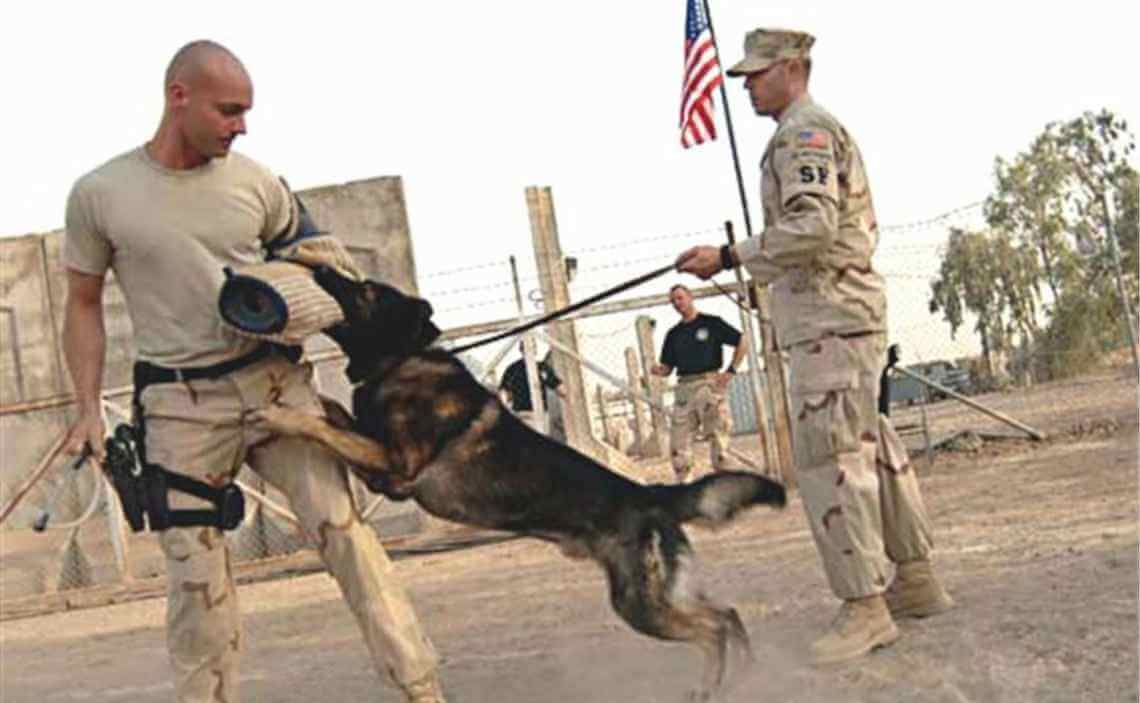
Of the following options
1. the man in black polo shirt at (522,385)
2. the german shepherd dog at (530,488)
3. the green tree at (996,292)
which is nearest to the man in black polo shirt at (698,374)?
the man in black polo shirt at (522,385)

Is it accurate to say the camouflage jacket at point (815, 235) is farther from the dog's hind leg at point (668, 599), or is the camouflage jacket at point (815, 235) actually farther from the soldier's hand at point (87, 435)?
the soldier's hand at point (87, 435)

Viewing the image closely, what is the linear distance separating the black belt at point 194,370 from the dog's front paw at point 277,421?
0.14 metres

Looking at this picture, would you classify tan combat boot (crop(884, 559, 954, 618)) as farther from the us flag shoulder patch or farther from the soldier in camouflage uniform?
the us flag shoulder patch

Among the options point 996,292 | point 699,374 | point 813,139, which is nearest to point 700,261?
point 813,139

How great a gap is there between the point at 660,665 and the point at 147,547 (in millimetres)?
7844

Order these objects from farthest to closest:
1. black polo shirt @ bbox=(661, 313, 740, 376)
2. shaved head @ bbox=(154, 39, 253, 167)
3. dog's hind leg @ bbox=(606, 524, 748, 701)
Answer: black polo shirt @ bbox=(661, 313, 740, 376) < dog's hind leg @ bbox=(606, 524, 748, 701) < shaved head @ bbox=(154, 39, 253, 167)

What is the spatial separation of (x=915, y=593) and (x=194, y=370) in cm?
251

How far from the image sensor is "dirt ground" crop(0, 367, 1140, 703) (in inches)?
150

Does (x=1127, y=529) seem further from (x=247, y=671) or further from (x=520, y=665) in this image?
(x=247, y=671)

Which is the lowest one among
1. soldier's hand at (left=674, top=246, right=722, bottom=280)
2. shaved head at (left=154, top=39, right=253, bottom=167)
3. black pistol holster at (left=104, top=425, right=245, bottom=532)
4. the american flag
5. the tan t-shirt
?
black pistol holster at (left=104, top=425, right=245, bottom=532)

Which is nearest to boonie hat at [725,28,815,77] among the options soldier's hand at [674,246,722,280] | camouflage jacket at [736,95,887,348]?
camouflage jacket at [736,95,887,348]

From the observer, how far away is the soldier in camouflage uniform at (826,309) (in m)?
4.08

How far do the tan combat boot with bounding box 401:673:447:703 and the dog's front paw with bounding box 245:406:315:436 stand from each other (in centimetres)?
76

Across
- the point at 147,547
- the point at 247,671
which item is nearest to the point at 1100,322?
the point at 147,547
